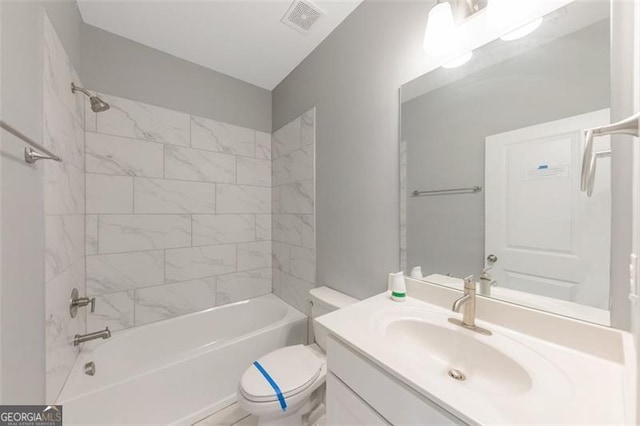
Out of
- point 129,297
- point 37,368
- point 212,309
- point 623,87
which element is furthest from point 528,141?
point 129,297

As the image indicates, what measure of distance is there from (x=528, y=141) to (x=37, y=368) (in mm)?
1996

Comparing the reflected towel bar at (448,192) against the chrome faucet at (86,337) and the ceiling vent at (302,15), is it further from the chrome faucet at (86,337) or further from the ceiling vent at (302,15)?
the chrome faucet at (86,337)

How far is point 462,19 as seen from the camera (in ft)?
3.19

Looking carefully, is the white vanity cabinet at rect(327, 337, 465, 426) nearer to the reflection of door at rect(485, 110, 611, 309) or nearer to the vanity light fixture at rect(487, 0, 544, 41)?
the reflection of door at rect(485, 110, 611, 309)

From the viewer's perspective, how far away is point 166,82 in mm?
1824

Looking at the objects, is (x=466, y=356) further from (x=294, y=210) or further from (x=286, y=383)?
(x=294, y=210)

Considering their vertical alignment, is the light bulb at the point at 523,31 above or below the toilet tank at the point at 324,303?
above

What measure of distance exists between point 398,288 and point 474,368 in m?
0.40

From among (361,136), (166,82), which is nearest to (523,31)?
(361,136)

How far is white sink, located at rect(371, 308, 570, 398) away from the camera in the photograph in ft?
1.99

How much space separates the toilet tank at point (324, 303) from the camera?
4.61ft

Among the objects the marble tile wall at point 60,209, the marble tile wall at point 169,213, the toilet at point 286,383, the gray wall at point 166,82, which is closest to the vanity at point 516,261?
the toilet at point 286,383

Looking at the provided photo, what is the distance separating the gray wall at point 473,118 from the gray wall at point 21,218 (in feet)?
4.85

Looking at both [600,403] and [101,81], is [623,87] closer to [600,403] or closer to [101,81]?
[600,403]
